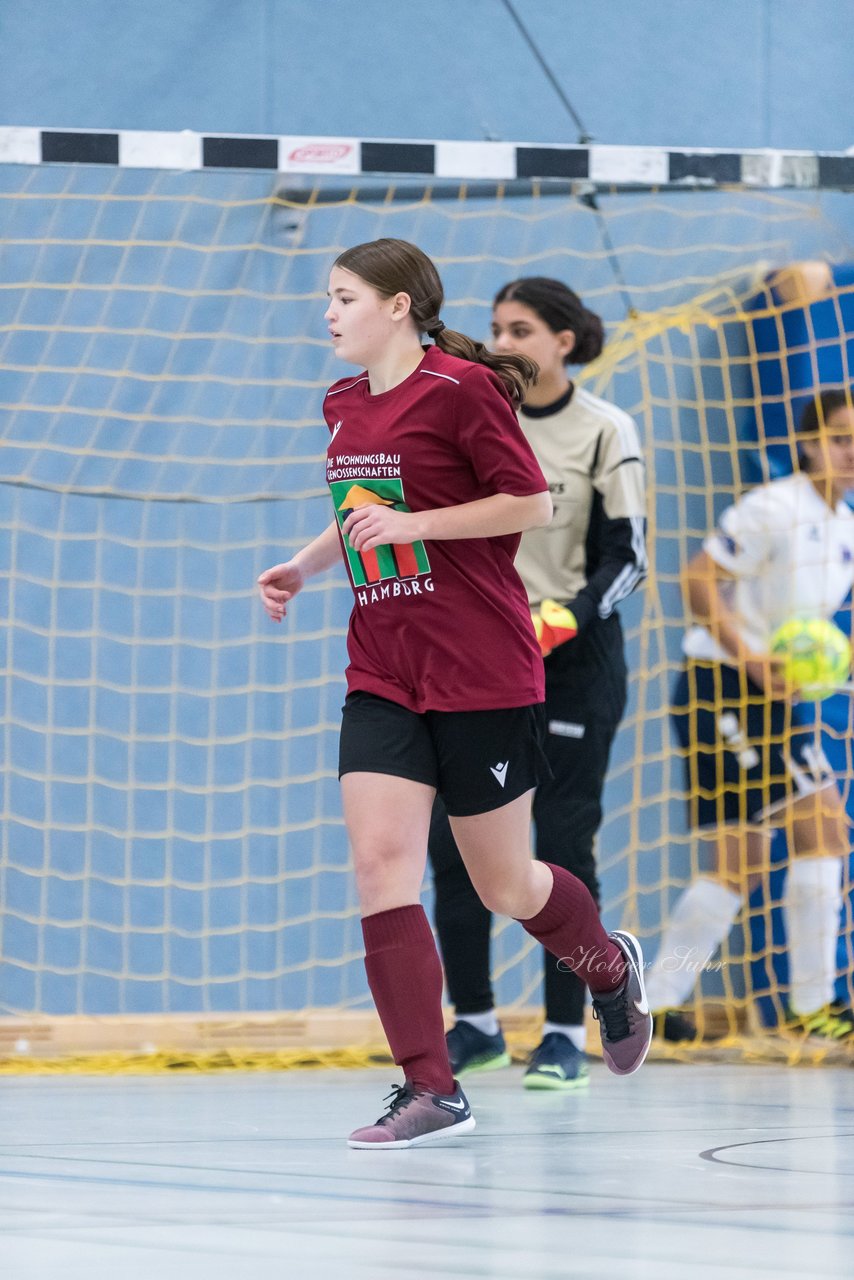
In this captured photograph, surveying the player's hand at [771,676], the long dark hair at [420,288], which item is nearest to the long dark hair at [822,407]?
the player's hand at [771,676]

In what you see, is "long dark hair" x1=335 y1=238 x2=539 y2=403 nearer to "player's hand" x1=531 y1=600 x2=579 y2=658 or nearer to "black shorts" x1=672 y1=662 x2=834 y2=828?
"player's hand" x1=531 y1=600 x2=579 y2=658

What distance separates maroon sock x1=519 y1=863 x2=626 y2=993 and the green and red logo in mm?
603

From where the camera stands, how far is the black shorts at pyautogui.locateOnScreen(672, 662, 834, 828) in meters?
5.75

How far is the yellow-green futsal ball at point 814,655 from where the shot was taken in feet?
18.3

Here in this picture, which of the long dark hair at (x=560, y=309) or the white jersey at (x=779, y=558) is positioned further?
the white jersey at (x=779, y=558)

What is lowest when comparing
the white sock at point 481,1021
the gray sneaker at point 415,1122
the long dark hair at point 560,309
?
the gray sneaker at point 415,1122

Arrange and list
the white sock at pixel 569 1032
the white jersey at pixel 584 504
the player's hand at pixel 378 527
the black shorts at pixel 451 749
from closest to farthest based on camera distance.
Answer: the player's hand at pixel 378 527 < the black shorts at pixel 451 749 < the white sock at pixel 569 1032 < the white jersey at pixel 584 504

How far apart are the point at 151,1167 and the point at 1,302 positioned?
11.2ft

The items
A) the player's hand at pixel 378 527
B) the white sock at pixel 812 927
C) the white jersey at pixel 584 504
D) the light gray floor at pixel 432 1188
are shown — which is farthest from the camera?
the white sock at pixel 812 927

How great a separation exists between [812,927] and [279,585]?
2797mm

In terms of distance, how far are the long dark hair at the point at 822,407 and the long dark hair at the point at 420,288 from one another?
8.13 ft

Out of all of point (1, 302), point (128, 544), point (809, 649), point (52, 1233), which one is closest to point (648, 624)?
→ point (809, 649)

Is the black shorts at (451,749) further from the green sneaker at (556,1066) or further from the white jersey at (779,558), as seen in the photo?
the white jersey at (779,558)

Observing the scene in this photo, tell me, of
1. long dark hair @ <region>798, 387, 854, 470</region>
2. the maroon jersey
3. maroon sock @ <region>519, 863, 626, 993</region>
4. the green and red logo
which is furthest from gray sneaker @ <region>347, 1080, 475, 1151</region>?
long dark hair @ <region>798, 387, 854, 470</region>
